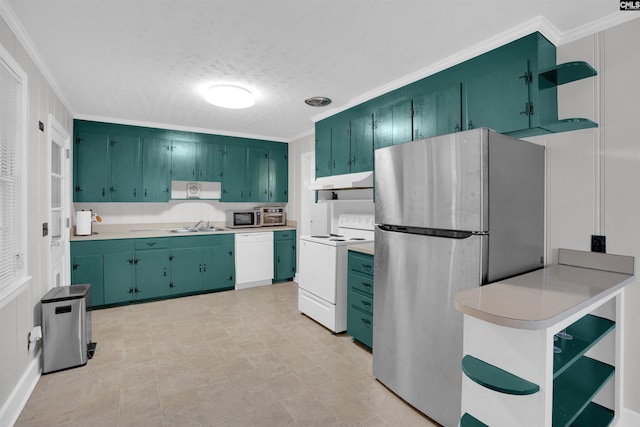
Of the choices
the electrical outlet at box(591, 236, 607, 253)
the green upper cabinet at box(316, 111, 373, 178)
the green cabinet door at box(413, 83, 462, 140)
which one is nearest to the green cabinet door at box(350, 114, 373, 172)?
the green upper cabinet at box(316, 111, 373, 178)

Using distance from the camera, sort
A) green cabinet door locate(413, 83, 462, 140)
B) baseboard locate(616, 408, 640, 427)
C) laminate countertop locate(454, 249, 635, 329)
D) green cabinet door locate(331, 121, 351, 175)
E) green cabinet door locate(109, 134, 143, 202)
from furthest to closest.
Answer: green cabinet door locate(109, 134, 143, 202) → green cabinet door locate(331, 121, 351, 175) → green cabinet door locate(413, 83, 462, 140) → baseboard locate(616, 408, 640, 427) → laminate countertop locate(454, 249, 635, 329)

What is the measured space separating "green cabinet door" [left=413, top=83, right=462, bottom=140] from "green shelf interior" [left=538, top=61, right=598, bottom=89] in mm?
552

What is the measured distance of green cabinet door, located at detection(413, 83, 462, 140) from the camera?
2516 mm

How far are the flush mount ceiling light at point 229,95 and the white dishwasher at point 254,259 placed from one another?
229 centimetres

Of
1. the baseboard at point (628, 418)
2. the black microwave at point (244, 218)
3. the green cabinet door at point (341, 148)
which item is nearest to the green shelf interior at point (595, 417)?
the baseboard at point (628, 418)

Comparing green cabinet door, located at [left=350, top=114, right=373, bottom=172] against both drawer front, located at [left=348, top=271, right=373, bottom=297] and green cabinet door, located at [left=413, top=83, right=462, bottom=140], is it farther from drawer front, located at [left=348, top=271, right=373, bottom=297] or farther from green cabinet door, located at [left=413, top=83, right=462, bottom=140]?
drawer front, located at [left=348, top=271, right=373, bottom=297]

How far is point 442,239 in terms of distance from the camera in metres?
1.89

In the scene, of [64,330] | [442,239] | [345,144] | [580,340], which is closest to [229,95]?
[345,144]

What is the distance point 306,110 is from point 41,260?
2.97 metres

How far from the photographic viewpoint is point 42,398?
2.20 metres

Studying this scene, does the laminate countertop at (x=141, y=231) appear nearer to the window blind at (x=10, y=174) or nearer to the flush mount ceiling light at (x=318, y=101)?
the window blind at (x=10, y=174)

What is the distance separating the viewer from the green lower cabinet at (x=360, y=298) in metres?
2.87

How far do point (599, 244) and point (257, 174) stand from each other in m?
4.54

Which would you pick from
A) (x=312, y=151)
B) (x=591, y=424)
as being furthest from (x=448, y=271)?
(x=312, y=151)
